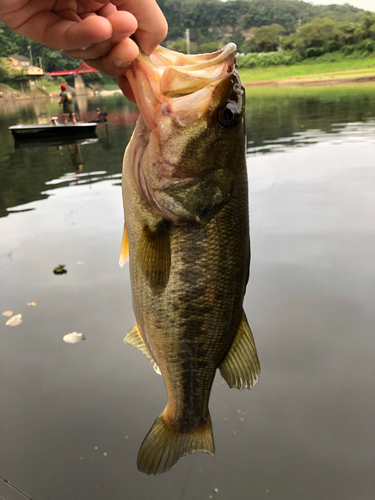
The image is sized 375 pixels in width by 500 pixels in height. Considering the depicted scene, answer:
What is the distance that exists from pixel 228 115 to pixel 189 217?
1.50 feet

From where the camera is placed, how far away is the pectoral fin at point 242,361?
6.63 ft

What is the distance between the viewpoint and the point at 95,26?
1.35 meters

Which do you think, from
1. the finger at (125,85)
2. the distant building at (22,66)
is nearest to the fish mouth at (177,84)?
the finger at (125,85)

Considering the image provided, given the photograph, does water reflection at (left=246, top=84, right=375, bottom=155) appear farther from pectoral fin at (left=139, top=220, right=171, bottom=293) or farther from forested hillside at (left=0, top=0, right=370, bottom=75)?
forested hillside at (left=0, top=0, right=370, bottom=75)

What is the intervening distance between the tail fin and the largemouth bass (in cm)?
1

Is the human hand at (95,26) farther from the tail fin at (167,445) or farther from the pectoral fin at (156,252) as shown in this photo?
the tail fin at (167,445)

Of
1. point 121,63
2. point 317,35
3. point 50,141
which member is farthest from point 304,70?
point 121,63

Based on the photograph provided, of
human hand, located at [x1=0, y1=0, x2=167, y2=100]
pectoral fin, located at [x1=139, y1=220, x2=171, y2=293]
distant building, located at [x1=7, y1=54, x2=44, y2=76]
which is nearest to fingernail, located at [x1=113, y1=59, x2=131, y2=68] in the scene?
human hand, located at [x1=0, y1=0, x2=167, y2=100]

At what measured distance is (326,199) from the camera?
27.8ft

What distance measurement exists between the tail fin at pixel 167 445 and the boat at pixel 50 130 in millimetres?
18994

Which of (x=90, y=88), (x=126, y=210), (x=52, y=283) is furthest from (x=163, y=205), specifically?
(x=90, y=88)

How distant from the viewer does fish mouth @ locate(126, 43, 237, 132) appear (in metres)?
1.56

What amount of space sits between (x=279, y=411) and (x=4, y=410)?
8.11 ft

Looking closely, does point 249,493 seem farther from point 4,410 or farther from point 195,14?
point 195,14
